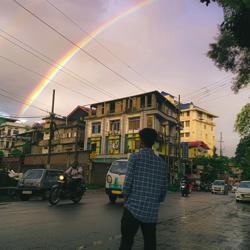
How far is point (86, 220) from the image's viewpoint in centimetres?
915

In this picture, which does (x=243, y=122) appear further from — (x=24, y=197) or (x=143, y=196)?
(x=143, y=196)

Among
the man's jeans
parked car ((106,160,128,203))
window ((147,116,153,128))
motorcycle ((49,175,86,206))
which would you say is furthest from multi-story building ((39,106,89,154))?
the man's jeans

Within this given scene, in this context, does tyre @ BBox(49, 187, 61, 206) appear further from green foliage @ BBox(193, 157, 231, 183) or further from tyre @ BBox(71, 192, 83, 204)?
green foliage @ BBox(193, 157, 231, 183)

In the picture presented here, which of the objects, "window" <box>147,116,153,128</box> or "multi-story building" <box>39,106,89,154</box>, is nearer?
"window" <box>147,116,153,128</box>

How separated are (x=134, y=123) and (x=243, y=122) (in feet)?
58.5

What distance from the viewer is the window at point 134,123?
2206 inches

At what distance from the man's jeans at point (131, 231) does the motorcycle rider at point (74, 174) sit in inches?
415

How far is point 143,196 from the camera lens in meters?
3.86

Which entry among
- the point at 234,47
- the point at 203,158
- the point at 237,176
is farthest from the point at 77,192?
the point at 237,176

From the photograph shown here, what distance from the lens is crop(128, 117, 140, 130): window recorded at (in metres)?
56.0

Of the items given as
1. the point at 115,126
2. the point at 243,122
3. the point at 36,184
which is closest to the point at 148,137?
the point at 36,184

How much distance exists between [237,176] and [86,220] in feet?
352

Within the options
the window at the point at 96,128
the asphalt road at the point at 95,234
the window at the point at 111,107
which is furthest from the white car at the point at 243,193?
the window at the point at 96,128

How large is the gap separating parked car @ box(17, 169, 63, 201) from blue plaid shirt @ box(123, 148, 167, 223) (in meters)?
13.8
